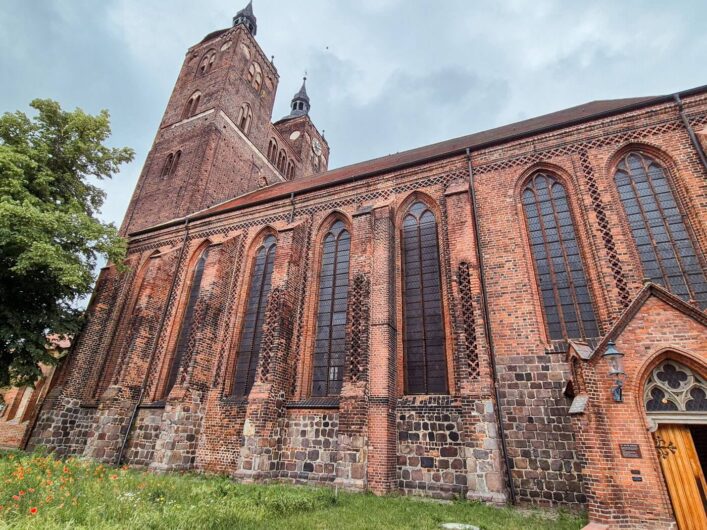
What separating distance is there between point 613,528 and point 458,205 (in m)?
8.21

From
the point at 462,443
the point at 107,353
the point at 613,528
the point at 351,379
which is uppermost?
the point at 107,353

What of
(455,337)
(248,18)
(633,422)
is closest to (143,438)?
(455,337)

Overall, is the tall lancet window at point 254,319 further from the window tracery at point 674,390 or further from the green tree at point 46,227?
the window tracery at point 674,390

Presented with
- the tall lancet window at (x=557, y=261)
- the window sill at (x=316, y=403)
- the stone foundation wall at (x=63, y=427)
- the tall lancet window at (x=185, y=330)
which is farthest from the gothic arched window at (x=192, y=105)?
the tall lancet window at (x=557, y=261)

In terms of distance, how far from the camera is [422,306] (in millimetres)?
11500

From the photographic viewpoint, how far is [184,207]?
68.0 feet

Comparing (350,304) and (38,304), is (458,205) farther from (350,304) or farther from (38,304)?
(38,304)

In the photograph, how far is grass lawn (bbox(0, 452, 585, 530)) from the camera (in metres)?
4.82

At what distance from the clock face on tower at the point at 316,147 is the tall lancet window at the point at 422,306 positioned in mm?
25301

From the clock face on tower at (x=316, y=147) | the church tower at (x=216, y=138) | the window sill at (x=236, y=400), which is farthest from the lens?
the clock face on tower at (x=316, y=147)

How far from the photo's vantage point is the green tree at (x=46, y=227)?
1217cm

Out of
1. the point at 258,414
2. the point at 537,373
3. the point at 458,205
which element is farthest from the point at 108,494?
the point at 458,205

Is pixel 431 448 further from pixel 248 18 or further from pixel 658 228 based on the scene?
pixel 248 18

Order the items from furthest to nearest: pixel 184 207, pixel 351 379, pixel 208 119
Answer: pixel 208 119 → pixel 184 207 → pixel 351 379
